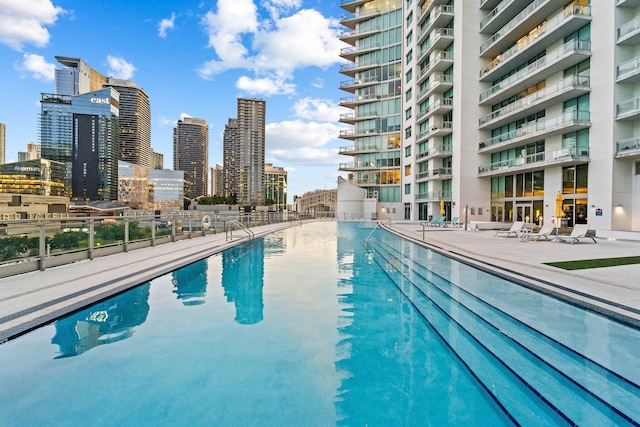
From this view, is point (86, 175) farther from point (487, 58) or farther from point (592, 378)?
point (592, 378)

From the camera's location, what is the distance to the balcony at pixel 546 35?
19.5 meters

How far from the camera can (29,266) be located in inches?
286

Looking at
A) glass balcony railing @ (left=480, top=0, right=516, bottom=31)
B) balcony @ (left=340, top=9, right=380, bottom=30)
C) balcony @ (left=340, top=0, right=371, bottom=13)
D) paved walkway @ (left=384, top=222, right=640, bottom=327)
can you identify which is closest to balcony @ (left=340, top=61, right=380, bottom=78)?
balcony @ (left=340, top=9, right=380, bottom=30)

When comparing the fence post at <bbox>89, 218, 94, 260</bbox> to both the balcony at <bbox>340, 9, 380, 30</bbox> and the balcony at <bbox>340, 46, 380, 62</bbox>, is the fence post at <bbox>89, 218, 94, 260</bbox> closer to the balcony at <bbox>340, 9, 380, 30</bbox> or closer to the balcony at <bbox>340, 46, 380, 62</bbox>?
the balcony at <bbox>340, 46, 380, 62</bbox>

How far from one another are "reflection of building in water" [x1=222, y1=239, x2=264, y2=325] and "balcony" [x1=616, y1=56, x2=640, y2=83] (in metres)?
21.3

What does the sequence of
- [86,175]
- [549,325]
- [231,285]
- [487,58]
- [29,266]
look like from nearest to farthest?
1. [549,325]
2. [29,266]
3. [231,285]
4. [487,58]
5. [86,175]

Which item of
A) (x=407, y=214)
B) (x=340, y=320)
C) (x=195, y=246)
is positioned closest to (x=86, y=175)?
(x=407, y=214)

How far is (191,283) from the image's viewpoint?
25.4 ft

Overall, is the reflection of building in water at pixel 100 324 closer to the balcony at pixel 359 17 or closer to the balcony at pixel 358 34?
the balcony at pixel 358 34

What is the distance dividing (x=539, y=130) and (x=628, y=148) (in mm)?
5866

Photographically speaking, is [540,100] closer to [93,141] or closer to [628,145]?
[628,145]

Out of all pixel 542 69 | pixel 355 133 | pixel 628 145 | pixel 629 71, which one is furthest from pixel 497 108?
pixel 355 133

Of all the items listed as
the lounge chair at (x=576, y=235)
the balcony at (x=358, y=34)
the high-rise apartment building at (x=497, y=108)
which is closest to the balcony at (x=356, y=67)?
the high-rise apartment building at (x=497, y=108)

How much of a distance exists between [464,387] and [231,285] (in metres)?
5.67
